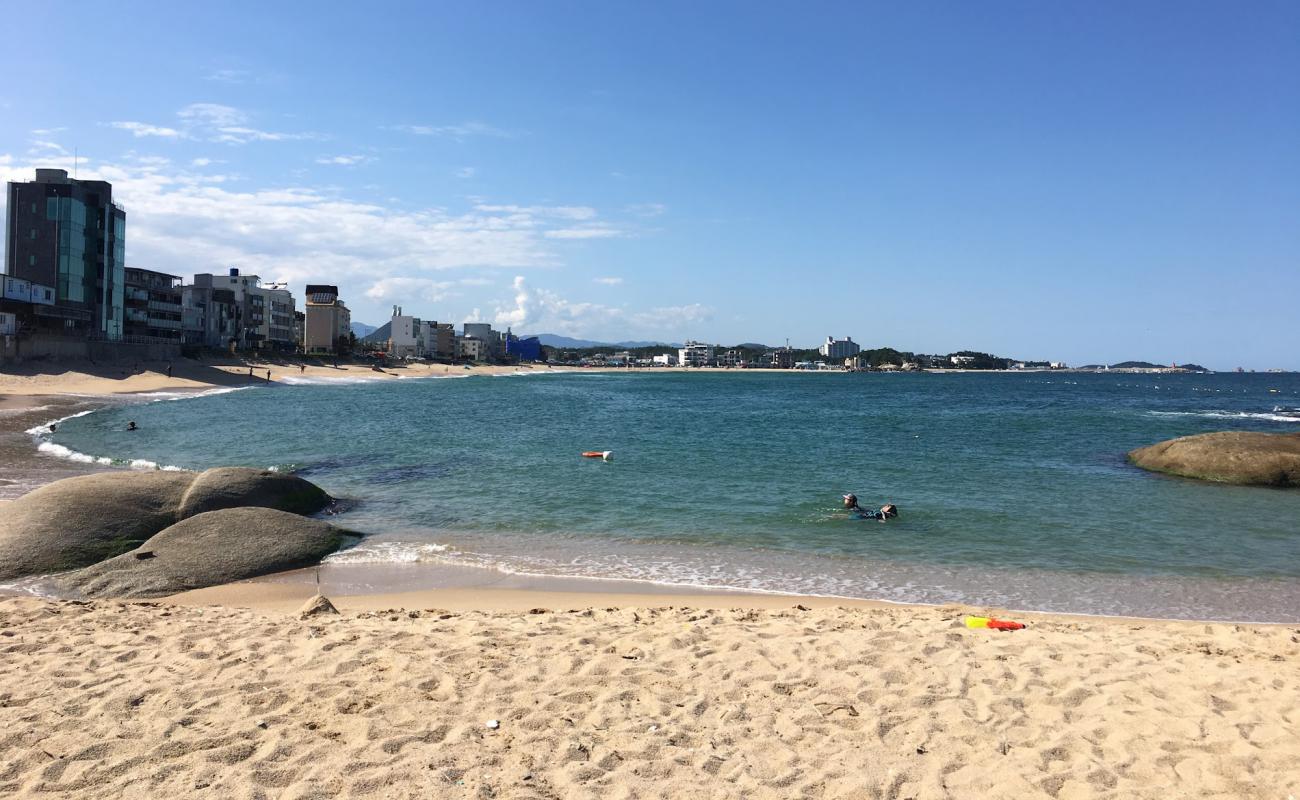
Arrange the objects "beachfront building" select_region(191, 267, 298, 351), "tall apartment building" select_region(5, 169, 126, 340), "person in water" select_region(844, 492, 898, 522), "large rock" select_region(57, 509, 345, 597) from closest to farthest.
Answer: "large rock" select_region(57, 509, 345, 597) → "person in water" select_region(844, 492, 898, 522) → "tall apartment building" select_region(5, 169, 126, 340) → "beachfront building" select_region(191, 267, 298, 351)

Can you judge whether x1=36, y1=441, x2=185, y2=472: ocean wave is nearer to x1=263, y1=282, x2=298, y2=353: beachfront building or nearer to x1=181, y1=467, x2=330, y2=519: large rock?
x1=181, y1=467, x2=330, y2=519: large rock

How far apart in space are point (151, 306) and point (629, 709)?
109m

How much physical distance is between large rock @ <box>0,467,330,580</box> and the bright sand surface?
302 centimetres

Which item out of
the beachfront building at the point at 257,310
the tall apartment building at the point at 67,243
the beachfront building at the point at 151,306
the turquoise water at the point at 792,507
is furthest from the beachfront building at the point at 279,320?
the turquoise water at the point at 792,507

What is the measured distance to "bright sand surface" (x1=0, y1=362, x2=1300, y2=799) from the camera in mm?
5648

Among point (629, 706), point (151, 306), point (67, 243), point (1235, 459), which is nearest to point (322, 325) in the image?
point (151, 306)

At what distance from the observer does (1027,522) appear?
18.6 meters

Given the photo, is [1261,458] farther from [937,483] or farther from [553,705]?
[553,705]

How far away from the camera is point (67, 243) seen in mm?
73438

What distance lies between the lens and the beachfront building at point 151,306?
296ft

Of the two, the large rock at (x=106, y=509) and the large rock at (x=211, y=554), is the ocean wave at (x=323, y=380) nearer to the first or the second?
the large rock at (x=106, y=509)

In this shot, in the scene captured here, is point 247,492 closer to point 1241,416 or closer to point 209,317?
point 1241,416

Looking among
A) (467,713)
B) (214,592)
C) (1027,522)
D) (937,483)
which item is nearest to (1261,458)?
(937,483)

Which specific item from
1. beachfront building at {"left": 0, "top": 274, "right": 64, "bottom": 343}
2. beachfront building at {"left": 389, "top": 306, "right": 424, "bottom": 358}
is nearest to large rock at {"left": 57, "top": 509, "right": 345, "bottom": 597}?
beachfront building at {"left": 0, "top": 274, "right": 64, "bottom": 343}
